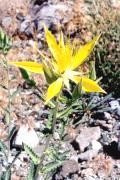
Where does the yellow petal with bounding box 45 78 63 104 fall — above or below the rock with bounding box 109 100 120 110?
above

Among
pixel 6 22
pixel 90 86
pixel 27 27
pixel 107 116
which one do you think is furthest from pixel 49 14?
pixel 90 86

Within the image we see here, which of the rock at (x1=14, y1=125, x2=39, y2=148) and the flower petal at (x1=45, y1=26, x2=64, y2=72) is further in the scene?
the rock at (x1=14, y1=125, x2=39, y2=148)

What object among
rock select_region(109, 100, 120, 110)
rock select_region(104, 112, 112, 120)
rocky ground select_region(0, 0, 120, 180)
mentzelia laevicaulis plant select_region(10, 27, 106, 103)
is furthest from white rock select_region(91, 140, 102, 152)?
mentzelia laevicaulis plant select_region(10, 27, 106, 103)

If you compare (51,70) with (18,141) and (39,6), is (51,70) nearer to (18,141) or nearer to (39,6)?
(18,141)

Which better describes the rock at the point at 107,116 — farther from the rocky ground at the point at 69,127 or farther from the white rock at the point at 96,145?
the white rock at the point at 96,145

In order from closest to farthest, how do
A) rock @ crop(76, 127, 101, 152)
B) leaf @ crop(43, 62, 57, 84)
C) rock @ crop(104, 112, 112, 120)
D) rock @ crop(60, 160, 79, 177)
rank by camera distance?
leaf @ crop(43, 62, 57, 84)
rock @ crop(60, 160, 79, 177)
rock @ crop(76, 127, 101, 152)
rock @ crop(104, 112, 112, 120)

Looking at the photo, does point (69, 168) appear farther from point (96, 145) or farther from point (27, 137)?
point (27, 137)

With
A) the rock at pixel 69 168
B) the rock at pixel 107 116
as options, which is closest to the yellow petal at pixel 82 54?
the rock at pixel 69 168

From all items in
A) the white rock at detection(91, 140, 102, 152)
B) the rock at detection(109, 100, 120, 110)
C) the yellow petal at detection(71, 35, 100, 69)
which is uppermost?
the yellow petal at detection(71, 35, 100, 69)

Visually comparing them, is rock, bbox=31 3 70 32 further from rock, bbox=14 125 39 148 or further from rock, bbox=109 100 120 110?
rock, bbox=14 125 39 148
